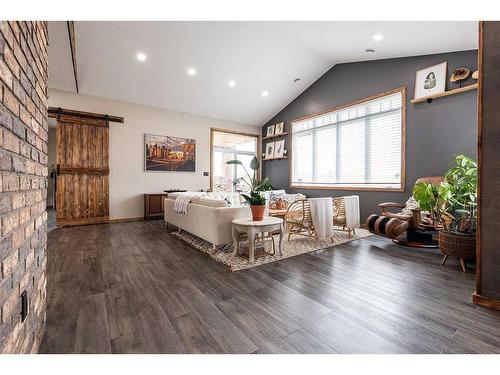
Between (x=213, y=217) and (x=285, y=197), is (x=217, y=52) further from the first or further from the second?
(x=285, y=197)

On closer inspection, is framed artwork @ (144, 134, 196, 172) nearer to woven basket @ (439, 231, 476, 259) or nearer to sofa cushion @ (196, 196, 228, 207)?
sofa cushion @ (196, 196, 228, 207)

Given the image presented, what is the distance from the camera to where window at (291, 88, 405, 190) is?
472cm

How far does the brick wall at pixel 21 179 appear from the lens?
0.85 meters

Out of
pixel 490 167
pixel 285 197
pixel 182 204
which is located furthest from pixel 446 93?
pixel 182 204

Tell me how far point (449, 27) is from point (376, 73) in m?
1.64

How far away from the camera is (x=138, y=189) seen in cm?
588

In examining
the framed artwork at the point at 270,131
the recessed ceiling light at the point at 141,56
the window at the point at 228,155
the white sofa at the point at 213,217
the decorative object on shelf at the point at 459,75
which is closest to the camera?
the white sofa at the point at 213,217

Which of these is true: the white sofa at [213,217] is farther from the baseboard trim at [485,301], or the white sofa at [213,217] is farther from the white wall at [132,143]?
the white wall at [132,143]

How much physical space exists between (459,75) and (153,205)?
652 cm

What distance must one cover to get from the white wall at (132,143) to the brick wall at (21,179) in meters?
4.54

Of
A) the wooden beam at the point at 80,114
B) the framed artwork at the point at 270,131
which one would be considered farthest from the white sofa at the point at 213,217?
the framed artwork at the point at 270,131

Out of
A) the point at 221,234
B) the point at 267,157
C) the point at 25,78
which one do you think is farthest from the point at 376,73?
the point at 25,78
